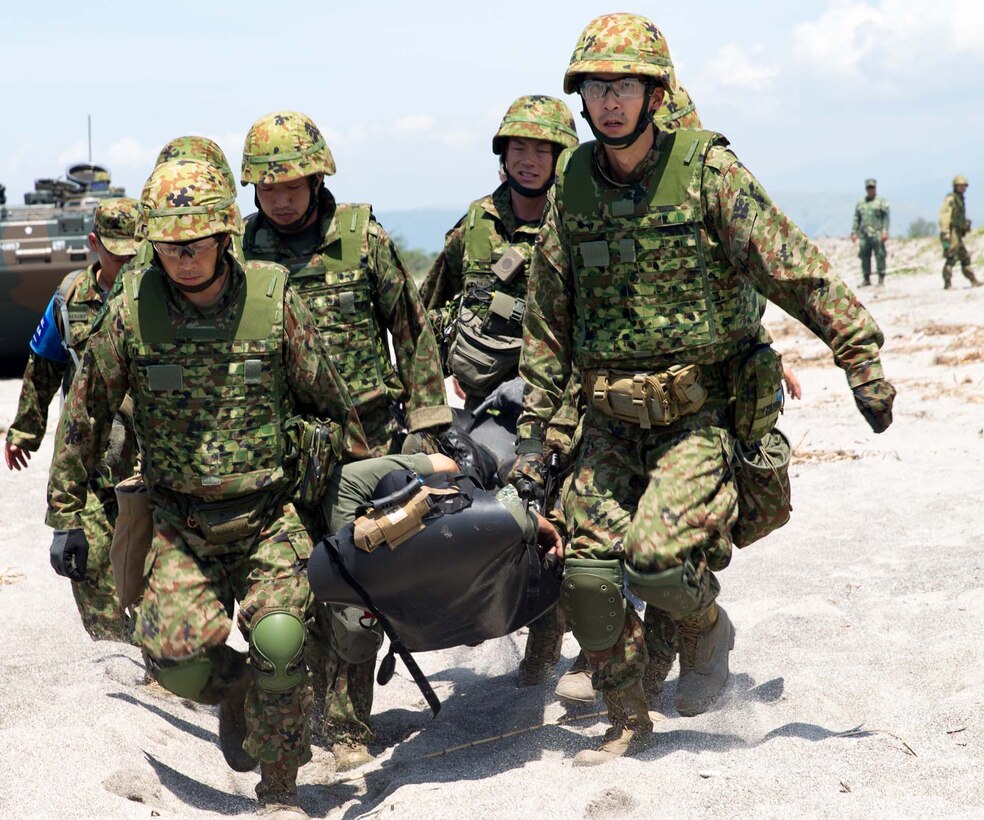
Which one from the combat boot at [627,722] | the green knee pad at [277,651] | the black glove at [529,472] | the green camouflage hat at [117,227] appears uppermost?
the green camouflage hat at [117,227]

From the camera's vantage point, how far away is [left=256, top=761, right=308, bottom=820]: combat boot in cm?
476

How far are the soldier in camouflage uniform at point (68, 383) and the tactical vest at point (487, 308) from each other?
1573mm

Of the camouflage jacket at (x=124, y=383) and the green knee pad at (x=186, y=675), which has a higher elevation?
the camouflage jacket at (x=124, y=383)

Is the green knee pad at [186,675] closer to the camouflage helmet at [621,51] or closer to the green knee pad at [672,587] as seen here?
the green knee pad at [672,587]

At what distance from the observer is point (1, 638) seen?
709cm

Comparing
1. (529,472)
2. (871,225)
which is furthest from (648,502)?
(871,225)

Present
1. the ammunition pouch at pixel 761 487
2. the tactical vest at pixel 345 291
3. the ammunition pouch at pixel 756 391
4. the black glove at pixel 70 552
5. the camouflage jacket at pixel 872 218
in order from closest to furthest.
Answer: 1. the ammunition pouch at pixel 756 391
2. the ammunition pouch at pixel 761 487
3. the black glove at pixel 70 552
4. the tactical vest at pixel 345 291
5. the camouflage jacket at pixel 872 218

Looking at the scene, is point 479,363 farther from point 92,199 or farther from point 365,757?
point 92,199

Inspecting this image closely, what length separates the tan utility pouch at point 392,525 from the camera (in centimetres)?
462

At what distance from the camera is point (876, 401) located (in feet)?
14.5

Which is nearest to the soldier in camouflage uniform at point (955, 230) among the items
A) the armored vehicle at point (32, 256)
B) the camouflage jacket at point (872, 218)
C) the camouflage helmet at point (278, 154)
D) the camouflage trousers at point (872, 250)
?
the camouflage trousers at point (872, 250)

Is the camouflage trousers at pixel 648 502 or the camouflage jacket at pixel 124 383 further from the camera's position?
the camouflage jacket at pixel 124 383

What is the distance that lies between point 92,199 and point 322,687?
14.8m

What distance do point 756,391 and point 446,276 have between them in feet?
8.12
